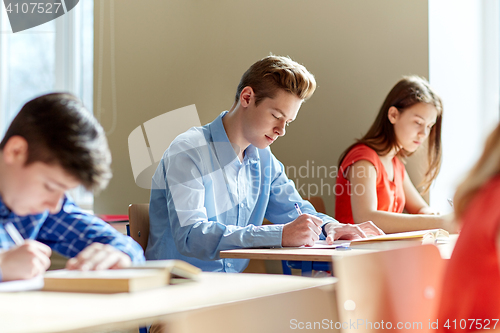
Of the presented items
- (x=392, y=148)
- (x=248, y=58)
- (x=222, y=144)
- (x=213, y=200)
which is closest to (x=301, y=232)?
(x=213, y=200)

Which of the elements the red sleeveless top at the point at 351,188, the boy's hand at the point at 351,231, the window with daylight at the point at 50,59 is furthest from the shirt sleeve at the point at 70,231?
the window with daylight at the point at 50,59

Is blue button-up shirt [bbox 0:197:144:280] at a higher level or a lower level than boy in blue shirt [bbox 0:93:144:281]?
lower

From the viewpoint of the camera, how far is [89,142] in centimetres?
103

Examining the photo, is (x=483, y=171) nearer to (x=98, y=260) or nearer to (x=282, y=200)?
(x=98, y=260)

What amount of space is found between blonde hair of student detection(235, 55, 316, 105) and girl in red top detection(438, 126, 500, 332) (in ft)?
3.95

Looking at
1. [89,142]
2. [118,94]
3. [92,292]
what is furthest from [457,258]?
[118,94]

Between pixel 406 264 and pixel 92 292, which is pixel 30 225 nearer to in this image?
pixel 92 292

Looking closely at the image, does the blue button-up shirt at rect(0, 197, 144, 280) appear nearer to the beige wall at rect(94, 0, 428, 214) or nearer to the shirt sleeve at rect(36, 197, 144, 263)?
the shirt sleeve at rect(36, 197, 144, 263)

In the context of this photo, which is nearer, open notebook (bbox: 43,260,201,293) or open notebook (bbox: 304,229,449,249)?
open notebook (bbox: 43,260,201,293)

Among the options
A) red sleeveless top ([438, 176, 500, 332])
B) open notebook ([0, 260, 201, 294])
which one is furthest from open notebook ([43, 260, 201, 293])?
red sleeveless top ([438, 176, 500, 332])

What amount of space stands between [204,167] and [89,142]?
88cm

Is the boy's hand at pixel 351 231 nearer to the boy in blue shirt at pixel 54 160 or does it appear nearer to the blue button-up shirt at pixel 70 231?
the blue button-up shirt at pixel 70 231

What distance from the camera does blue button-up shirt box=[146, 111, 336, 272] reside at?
170 cm

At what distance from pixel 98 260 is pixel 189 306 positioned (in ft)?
1.11
